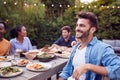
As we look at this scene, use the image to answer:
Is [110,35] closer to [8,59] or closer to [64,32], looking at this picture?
[64,32]

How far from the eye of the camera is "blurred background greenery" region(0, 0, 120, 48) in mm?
5516

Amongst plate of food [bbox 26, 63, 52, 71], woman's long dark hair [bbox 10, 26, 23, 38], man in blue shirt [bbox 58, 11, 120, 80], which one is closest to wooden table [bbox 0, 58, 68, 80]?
plate of food [bbox 26, 63, 52, 71]

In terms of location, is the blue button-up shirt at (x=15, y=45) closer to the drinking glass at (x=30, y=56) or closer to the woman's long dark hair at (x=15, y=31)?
the woman's long dark hair at (x=15, y=31)

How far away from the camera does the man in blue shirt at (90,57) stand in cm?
134

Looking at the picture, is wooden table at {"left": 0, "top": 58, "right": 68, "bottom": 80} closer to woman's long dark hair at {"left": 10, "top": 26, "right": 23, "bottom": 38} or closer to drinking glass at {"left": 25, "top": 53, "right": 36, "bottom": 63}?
drinking glass at {"left": 25, "top": 53, "right": 36, "bottom": 63}

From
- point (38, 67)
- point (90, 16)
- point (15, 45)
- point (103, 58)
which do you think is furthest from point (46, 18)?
point (103, 58)

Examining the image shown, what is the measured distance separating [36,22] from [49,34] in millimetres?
599

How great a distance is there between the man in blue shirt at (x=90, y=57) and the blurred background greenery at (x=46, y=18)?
398 centimetres

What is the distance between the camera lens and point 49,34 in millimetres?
6516

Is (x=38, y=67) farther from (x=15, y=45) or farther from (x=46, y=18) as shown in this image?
(x=46, y=18)

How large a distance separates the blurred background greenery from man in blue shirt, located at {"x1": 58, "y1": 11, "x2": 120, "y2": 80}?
3977 millimetres

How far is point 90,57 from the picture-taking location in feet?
5.23

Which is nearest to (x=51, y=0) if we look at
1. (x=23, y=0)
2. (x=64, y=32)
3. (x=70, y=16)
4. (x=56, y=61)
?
(x=70, y=16)

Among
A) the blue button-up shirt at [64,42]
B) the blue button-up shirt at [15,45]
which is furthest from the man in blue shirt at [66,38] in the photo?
the blue button-up shirt at [15,45]
